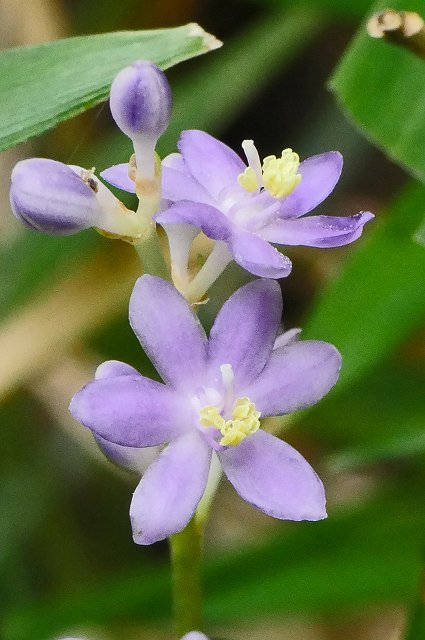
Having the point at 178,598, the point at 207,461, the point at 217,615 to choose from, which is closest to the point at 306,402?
the point at 207,461

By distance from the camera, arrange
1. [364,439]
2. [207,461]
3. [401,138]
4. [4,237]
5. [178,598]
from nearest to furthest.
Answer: [207,461], [178,598], [401,138], [364,439], [4,237]

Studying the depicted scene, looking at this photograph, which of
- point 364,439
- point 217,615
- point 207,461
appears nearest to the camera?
point 207,461

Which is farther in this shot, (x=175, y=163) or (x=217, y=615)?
(x=217, y=615)

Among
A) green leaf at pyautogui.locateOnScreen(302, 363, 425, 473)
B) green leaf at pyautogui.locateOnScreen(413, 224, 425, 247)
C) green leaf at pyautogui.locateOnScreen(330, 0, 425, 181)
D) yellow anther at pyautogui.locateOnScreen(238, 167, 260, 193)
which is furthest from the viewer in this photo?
green leaf at pyautogui.locateOnScreen(302, 363, 425, 473)

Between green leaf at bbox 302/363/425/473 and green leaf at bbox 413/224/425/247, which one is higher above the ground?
green leaf at bbox 413/224/425/247

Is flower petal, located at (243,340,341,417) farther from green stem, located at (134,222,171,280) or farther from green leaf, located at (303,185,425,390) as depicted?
green leaf, located at (303,185,425,390)

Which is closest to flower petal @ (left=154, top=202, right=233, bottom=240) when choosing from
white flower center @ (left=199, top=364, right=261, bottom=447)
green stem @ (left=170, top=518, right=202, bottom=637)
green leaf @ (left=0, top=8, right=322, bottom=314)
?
white flower center @ (left=199, top=364, right=261, bottom=447)

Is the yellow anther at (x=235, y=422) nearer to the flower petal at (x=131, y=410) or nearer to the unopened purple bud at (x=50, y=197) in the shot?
the flower petal at (x=131, y=410)

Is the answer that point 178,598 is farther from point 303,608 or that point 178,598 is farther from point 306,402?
point 303,608
